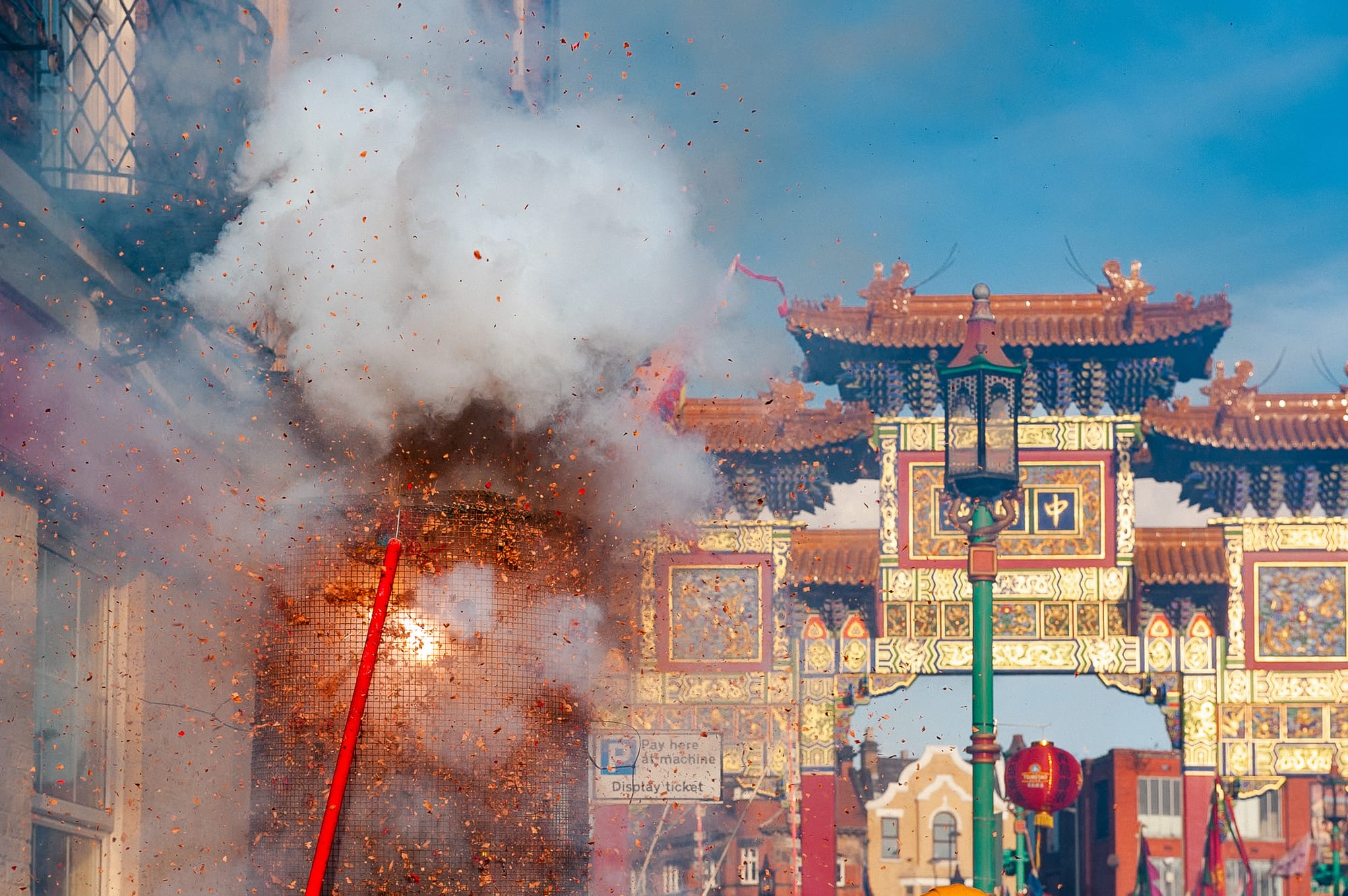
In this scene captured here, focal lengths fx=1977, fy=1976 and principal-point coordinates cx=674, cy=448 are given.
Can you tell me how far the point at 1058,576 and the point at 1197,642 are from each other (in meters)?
1.81

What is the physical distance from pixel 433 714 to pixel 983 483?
337 inches

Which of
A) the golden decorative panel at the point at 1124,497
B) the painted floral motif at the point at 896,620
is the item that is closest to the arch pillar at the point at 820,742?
the painted floral motif at the point at 896,620

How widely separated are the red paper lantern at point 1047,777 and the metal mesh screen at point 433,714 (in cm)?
1707

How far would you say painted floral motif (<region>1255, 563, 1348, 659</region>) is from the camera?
22.6 metres

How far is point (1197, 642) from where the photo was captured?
2292cm

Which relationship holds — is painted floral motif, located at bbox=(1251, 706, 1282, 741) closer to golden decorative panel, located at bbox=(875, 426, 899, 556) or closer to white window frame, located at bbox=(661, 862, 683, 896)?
golden decorative panel, located at bbox=(875, 426, 899, 556)

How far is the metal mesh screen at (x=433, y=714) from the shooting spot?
269 inches

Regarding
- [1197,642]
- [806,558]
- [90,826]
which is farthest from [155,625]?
[1197,642]

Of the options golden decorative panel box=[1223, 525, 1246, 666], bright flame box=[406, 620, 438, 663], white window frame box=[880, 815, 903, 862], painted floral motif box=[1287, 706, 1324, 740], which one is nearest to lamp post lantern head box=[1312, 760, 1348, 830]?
painted floral motif box=[1287, 706, 1324, 740]

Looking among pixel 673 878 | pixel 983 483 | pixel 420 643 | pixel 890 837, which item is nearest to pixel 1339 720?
pixel 983 483

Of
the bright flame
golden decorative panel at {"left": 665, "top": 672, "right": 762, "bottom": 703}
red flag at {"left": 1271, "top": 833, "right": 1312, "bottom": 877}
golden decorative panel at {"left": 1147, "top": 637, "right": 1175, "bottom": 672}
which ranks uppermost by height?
golden decorative panel at {"left": 1147, "top": 637, "right": 1175, "bottom": 672}

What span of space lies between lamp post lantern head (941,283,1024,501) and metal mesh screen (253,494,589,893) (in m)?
7.91

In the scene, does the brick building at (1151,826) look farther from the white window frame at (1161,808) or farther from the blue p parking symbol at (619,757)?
the blue p parking symbol at (619,757)

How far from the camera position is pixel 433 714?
22.9ft
